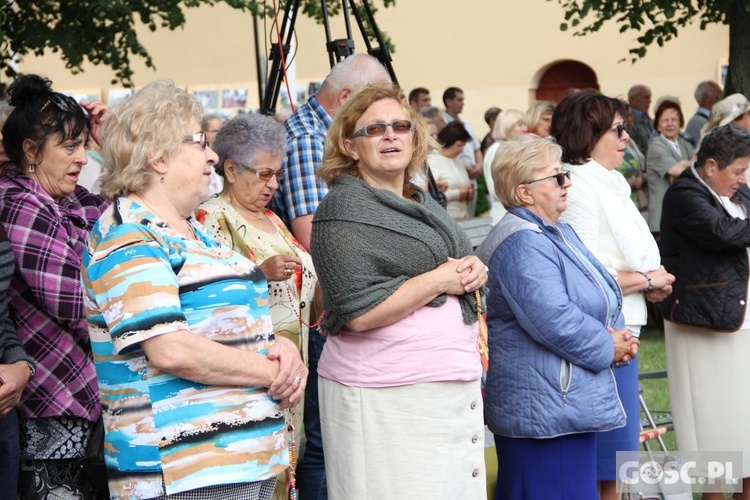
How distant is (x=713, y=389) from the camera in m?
5.28

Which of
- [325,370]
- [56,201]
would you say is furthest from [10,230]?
[325,370]

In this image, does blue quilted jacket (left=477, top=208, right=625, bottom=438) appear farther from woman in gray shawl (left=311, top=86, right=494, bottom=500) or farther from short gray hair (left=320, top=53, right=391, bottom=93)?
short gray hair (left=320, top=53, right=391, bottom=93)

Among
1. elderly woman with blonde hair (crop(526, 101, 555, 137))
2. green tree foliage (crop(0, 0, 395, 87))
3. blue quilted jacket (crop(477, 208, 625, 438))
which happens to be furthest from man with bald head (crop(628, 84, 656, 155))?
blue quilted jacket (crop(477, 208, 625, 438))

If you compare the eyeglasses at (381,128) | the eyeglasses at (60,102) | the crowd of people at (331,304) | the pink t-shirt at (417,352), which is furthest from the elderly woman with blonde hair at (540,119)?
the eyeglasses at (60,102)

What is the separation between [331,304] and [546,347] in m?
1.03

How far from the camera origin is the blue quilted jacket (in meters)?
4.00

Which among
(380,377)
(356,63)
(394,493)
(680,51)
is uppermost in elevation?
(680,51)

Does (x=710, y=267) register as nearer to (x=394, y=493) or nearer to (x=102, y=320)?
(x=394, y=493)

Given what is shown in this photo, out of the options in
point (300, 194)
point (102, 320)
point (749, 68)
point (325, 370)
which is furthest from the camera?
point (749, 68)

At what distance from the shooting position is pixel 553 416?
3996mm

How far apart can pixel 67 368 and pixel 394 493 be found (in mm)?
1150

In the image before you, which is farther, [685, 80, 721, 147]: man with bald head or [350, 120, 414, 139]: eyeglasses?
[685, 80, 721, 147]: man with bald head

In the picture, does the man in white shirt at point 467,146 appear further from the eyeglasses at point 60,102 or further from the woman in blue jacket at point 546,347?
the eyeglasses at point 60,102

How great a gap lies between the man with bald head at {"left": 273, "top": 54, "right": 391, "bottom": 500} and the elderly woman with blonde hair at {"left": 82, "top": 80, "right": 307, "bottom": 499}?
4.42 ft
